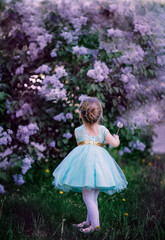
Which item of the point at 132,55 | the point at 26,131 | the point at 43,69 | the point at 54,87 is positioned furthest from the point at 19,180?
the point at 132,55

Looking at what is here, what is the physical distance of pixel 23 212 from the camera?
116 inches

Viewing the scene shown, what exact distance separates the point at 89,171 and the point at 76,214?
0.78m

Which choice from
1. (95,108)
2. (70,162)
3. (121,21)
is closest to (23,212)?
(70,162)

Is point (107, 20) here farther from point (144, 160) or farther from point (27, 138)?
point (144, 160)

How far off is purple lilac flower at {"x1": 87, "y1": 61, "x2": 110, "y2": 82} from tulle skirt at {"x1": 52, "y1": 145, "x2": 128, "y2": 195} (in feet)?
3.96

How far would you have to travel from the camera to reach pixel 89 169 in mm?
2514

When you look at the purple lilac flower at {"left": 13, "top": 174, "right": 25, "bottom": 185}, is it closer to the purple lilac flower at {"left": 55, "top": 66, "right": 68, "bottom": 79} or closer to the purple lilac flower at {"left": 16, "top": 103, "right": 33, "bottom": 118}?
the purple lilac flower at {"left": 16, "top": 103, "right": 33, "bottom": 118}

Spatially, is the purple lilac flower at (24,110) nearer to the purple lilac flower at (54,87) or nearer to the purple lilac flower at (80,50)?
the purple lilac flower at (54,87)

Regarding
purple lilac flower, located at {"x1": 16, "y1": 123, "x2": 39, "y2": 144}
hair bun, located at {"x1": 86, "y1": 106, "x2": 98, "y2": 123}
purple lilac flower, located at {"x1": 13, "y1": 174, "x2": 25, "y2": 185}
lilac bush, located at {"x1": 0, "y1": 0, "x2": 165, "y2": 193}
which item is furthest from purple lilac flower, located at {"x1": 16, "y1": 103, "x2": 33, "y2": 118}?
hair bun, located at {"x1": 86, "y1": 106, "x2": 98, "y2": 123}

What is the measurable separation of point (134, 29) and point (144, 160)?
3.02 meters

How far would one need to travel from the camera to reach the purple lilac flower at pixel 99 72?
140 inches

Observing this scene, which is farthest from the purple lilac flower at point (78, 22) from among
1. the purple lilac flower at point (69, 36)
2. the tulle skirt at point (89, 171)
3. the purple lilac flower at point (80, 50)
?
the tulle skirt at point (89, 171)

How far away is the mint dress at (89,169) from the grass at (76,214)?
400mm

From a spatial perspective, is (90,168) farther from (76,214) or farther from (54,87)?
(54,87)
